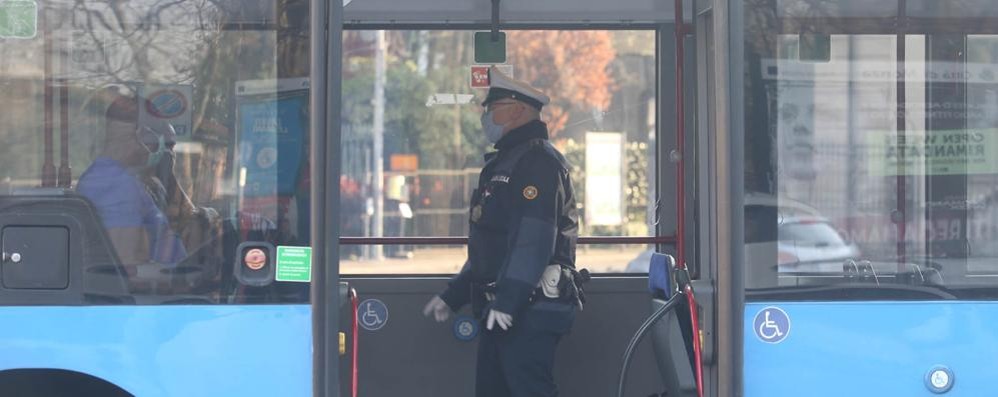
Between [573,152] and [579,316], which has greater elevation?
[573,152]

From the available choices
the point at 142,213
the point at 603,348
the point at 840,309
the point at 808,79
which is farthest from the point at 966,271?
the point at 142,213

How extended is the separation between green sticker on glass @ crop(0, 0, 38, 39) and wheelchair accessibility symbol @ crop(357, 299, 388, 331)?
2230 mm

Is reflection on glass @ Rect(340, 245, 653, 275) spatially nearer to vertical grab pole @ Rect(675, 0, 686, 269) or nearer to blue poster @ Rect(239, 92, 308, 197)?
vertical grab pole @ Rect(675, 0, 686, 269)

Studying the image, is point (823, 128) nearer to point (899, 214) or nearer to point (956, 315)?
point (899, 214)

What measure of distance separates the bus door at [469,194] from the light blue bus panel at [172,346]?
74.0 inches

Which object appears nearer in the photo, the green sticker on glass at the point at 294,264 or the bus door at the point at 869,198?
the green sticker on glass at the point at 294,264

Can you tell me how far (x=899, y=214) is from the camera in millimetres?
3629

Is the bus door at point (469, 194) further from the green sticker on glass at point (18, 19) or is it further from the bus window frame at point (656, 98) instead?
the green sticker on glass at point (18, 19)

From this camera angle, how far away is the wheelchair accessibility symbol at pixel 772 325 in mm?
3545

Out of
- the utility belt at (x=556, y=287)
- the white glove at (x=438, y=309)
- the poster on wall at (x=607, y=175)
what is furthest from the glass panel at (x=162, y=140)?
the poster on wall at (x=607, y=175)

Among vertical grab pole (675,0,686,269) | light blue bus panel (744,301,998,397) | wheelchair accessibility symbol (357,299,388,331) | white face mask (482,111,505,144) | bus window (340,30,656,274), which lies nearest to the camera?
light blue bus panel (744,301,998,397)

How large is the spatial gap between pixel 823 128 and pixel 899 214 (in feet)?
1.17

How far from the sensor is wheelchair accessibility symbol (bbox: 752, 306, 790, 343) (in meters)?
3.54

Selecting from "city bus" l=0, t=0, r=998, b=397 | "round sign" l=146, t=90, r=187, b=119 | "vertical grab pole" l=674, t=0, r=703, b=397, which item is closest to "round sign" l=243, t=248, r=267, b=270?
"city bus" l=0, t=0, r=998, b=397
